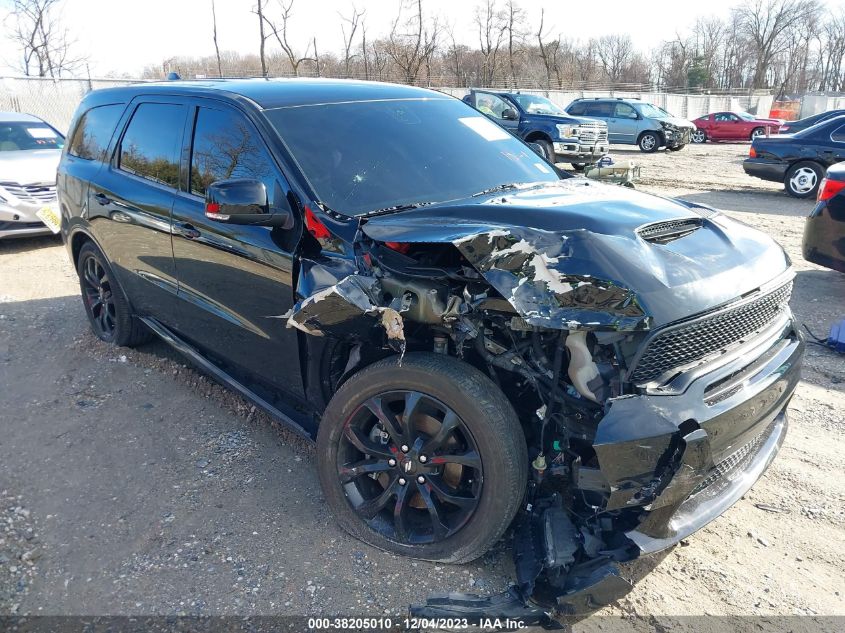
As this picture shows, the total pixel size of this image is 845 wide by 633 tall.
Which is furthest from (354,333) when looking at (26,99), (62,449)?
(26,99)

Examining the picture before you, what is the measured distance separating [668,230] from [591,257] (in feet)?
2.12

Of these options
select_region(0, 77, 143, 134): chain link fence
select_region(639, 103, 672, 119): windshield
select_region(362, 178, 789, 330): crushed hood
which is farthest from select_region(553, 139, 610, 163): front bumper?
select_region(362, 178, 789, 330): crushed hood

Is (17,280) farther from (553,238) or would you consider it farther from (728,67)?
(728,67)

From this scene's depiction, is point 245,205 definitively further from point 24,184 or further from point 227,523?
point 24,184

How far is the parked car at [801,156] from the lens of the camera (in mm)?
12141

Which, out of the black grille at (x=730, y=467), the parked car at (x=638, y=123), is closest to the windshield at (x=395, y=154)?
the black grille at (x=730, y=467)

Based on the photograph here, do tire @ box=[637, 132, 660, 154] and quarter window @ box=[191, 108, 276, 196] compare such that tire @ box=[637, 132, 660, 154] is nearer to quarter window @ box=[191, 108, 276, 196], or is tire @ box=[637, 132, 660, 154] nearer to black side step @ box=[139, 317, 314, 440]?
black side step @ box=[139, 317, 314, 440]

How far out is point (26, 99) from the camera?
62.3 ft

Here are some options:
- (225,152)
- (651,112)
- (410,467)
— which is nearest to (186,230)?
(225,152)

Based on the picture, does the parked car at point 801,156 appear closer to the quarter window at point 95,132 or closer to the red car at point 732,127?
the quarter window at point 95,132

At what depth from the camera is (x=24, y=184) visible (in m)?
8.60

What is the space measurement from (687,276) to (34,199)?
873cm

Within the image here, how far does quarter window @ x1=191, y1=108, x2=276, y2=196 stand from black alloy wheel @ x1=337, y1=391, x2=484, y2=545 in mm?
1254

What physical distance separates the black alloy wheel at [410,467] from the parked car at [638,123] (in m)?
21.5
